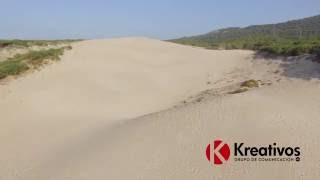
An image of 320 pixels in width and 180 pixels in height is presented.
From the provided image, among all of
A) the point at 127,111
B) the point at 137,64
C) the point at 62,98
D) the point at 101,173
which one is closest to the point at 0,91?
the point at 62,98

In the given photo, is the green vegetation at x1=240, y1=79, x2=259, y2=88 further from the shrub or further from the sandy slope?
the shrub

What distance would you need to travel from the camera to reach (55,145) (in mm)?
12594

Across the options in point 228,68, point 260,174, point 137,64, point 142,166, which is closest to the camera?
point 260,174

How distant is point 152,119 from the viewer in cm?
1255

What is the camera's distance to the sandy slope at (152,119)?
9953 mm

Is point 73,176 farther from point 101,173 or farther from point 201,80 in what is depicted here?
point 201,80

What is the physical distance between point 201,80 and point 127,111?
439cm
